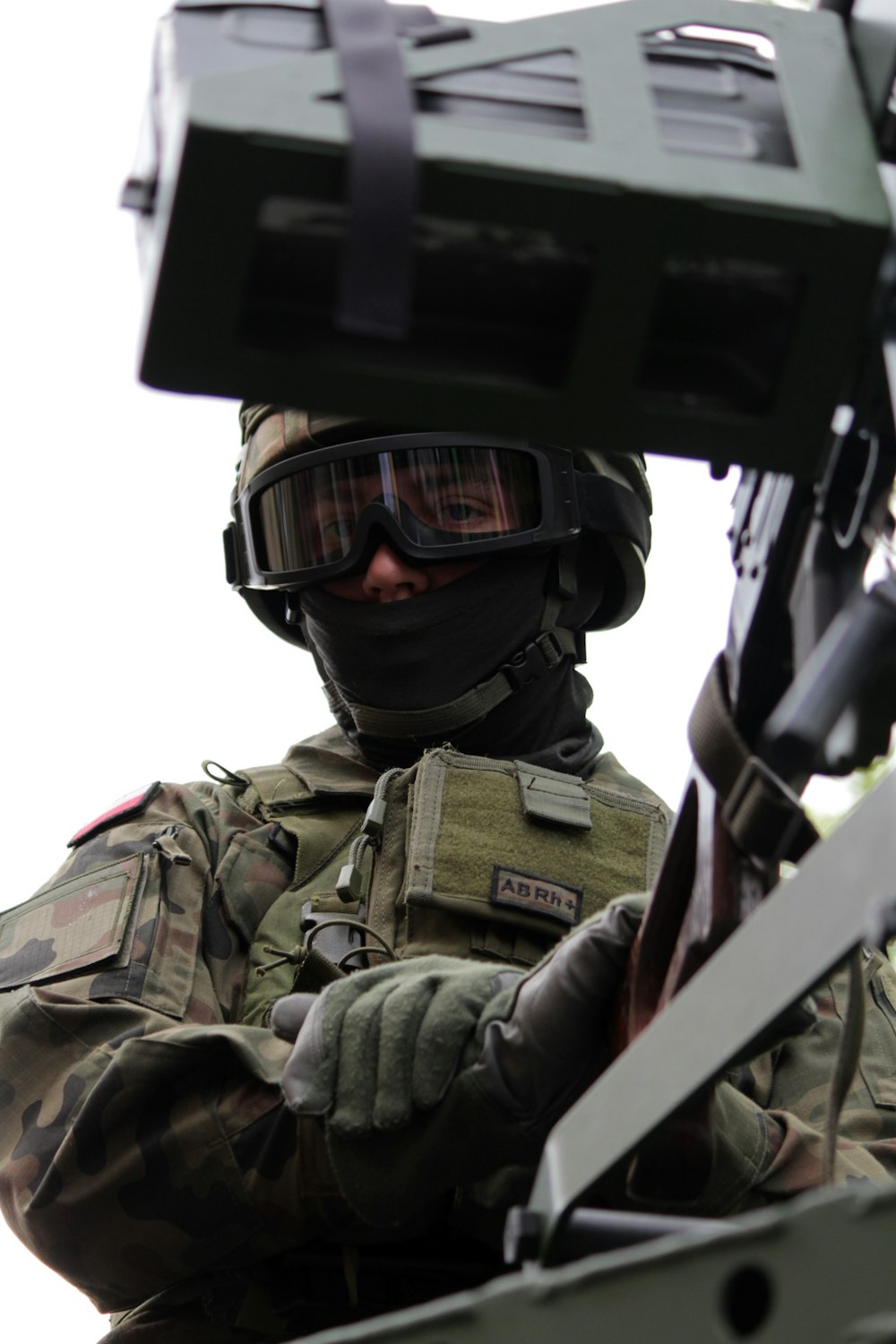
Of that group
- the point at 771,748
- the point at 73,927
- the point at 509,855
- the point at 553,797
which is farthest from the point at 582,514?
the point at 771,748

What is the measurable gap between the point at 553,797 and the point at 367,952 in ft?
1.77

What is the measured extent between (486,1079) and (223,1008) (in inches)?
39.9

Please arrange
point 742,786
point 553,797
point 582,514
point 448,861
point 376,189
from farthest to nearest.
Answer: point 582,514, point 553,797, point 448,861, point 742,786, point 376,189

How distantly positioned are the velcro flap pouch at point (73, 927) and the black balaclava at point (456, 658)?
71 centimetres

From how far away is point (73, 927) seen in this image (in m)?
3.01

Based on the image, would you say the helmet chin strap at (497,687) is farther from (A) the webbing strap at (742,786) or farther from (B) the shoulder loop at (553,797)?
(A) the webbing strap at (742,786)

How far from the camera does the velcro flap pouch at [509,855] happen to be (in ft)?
10.3

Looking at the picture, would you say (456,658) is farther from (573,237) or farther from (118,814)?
(573,237)

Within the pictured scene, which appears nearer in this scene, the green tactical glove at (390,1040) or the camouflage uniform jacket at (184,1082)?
the green tactical glove at (390,1040)

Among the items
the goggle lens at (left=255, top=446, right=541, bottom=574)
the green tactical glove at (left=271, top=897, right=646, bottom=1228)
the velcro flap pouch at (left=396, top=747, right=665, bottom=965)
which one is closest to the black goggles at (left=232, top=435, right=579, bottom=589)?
the goggle lens at (left=255, top=446, right=541, bottom=574)

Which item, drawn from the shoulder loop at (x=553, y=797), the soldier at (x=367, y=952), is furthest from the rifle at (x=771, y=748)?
the shoulder loop at (x=553, y=797)

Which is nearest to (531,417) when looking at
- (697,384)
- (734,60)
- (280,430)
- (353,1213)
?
(697,384)

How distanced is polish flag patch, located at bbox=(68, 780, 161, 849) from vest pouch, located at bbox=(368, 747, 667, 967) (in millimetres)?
505

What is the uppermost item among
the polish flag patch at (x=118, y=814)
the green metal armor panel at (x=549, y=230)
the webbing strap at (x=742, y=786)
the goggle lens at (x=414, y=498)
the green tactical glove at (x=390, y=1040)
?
the green metal armor panel at (x=549, y=230)
